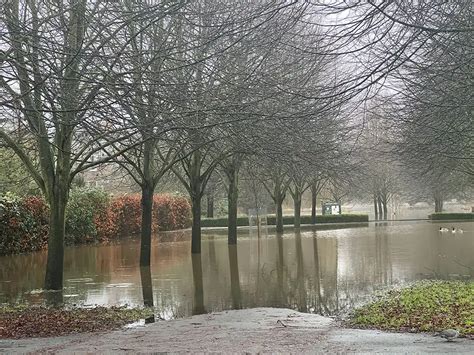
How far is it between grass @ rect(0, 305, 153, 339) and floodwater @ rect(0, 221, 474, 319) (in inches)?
29.8

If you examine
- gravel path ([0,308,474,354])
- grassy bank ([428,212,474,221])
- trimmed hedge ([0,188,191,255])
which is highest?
trimmed hedge ([0,188,191,255])

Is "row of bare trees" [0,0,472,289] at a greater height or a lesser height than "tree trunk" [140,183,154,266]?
greater

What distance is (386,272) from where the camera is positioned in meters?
15.4

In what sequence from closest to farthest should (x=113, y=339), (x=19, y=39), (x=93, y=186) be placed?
(x=19, y=39) → (x=113, y=339) → (x=93, y=186)

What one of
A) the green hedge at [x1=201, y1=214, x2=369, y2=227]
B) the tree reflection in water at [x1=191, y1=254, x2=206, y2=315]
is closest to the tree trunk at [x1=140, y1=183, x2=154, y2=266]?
the tree reflection in water at [x1=191, y1=254, x2=206, y2=315]

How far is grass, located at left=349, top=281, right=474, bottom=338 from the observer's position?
7.86 meters

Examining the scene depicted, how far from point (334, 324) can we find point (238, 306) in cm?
265

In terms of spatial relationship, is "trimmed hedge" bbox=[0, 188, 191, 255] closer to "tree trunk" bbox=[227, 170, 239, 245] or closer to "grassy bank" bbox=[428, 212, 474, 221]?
"tree trunk" bbox=[227, 170, 239, 245]

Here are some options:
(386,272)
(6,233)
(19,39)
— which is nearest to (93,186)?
(6,233)

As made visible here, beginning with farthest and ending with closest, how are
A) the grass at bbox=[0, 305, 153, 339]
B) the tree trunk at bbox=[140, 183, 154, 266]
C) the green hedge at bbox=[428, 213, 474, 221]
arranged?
the green hedge at bbox=[428, 213, 474, 221] < the tree trunk at bbox=[140, 183, 154, 266] < the grass at bbox=[0, 305, 153, 339]

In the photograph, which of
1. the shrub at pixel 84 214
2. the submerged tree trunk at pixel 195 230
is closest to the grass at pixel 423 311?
the submerged tree trunk at pixel 195 230

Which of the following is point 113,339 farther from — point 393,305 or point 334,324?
point 393,305

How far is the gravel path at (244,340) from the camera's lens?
6.27m

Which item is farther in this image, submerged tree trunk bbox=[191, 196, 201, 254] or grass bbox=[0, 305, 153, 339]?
submerged tree trunk bbox=[191, 196, 201, 254]
